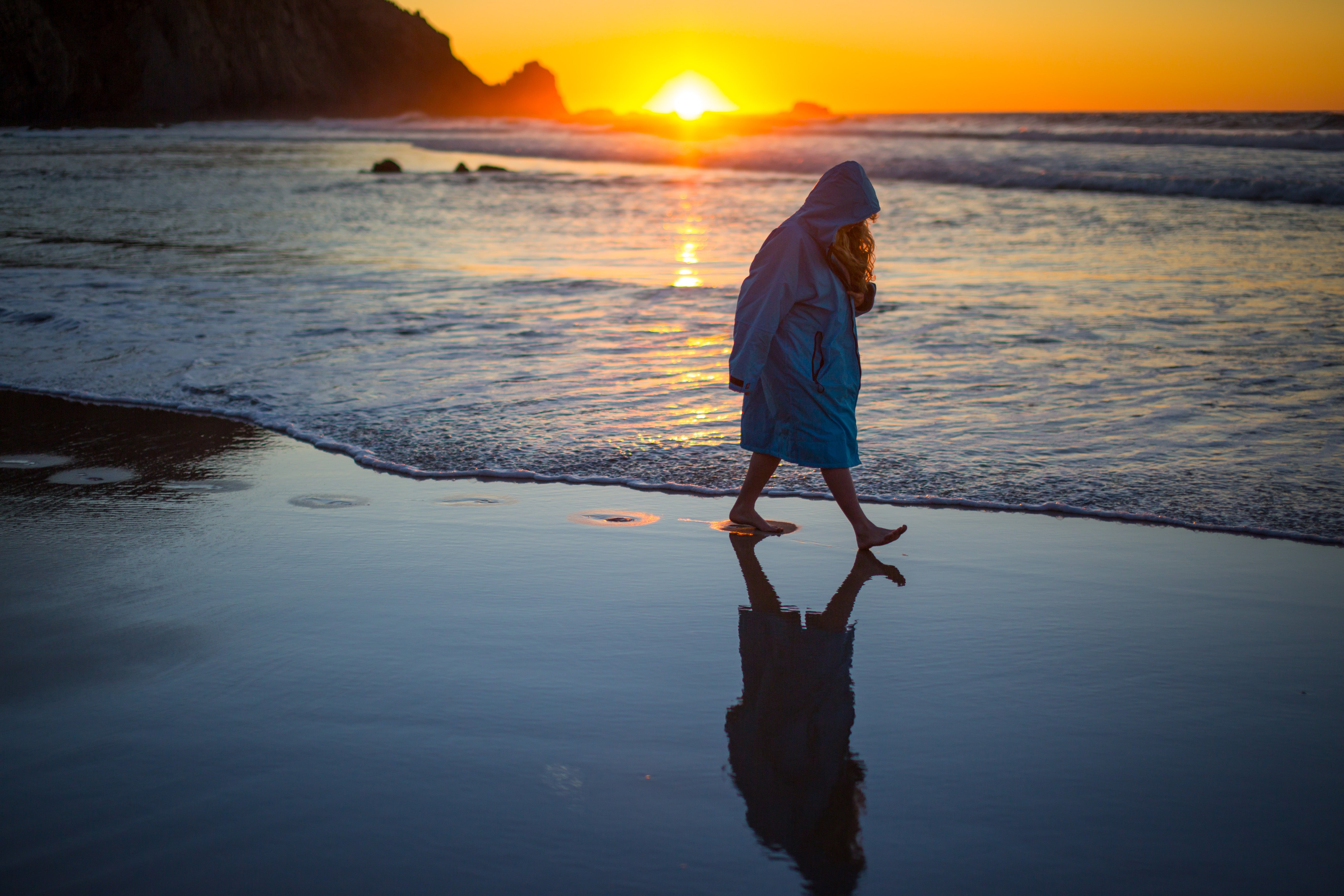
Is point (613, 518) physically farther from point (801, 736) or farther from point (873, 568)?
point (801, 736)

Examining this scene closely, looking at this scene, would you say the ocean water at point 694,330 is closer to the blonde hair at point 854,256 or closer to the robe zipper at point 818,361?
the robe zipper at point 818,361

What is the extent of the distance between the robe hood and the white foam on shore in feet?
4.34

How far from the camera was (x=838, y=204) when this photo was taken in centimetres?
391

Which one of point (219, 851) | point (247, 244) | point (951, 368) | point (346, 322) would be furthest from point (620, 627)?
point (247, 244)

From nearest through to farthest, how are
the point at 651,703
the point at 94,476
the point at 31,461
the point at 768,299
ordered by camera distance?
the point at 651,703 < the point at 768,299 < the point at 94,476 < the point at 31,461

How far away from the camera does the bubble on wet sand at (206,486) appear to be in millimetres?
4672

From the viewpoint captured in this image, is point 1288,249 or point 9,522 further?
point 1288,249

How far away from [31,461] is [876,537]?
423cm

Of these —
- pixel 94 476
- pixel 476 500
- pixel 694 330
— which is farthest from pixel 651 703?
pixel 694 330

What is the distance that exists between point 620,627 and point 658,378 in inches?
153

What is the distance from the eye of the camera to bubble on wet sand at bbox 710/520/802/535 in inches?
166

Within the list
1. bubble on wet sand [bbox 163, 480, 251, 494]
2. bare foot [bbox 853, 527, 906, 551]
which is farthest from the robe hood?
bubble on wet sand [bbox 163, 480, 251, 494]

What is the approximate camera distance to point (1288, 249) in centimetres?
1301

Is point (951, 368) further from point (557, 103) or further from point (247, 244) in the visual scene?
point (557, 103)
